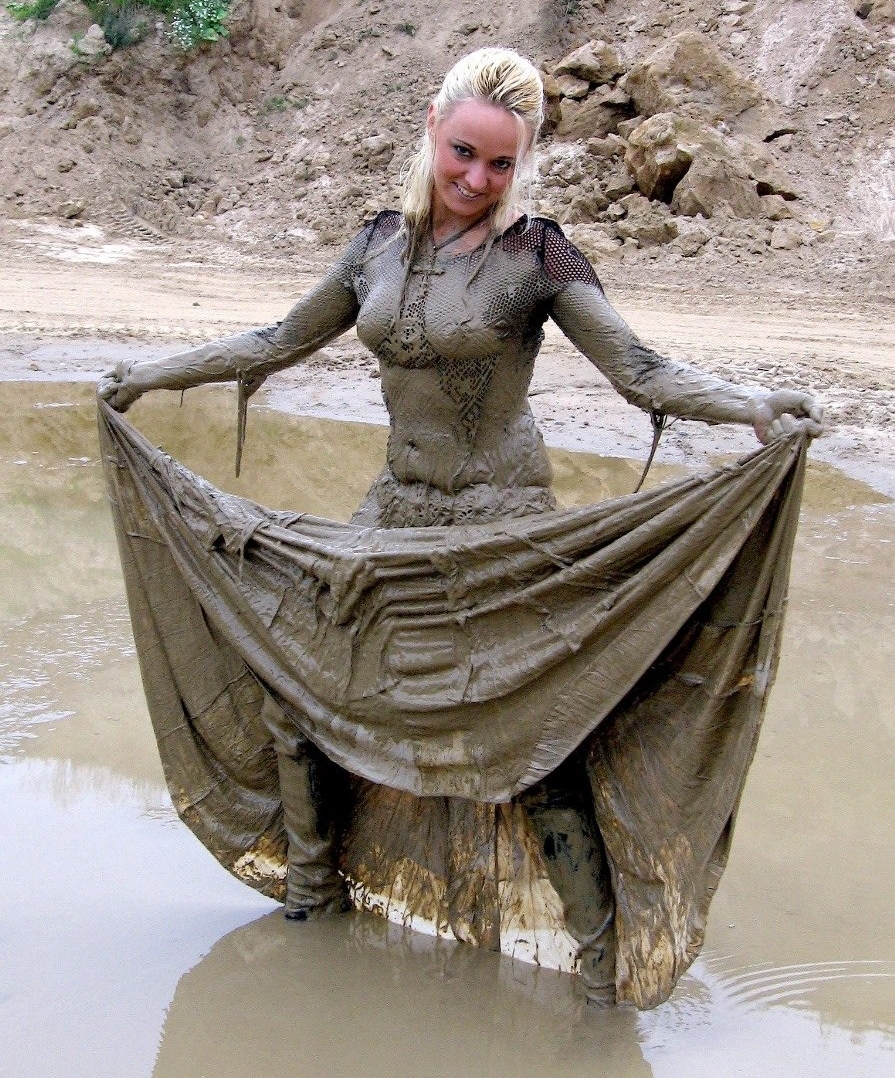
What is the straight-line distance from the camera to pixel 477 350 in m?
2.74

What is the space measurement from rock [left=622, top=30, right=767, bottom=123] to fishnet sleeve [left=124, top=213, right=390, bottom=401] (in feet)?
37.2

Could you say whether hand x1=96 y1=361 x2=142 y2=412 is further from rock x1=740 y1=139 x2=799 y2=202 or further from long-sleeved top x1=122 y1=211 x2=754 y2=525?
rock x1=740 y1=139 x2=799 y2=202

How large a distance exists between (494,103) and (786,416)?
2.83ft

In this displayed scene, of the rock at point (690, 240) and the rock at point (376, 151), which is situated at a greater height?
the rock at point (376, 151)

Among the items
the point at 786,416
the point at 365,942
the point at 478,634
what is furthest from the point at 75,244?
the point at 786,416

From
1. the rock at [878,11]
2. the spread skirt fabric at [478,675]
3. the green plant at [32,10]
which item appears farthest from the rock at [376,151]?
the spread skirt fabric at [478,675]

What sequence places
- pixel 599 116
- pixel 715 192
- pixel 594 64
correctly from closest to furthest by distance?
pixel 715 192, pixel 599 116, pixel 594 64

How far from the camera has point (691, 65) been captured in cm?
1362

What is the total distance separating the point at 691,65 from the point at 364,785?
1214 centimetres

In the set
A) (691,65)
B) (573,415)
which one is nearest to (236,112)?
(691,65)

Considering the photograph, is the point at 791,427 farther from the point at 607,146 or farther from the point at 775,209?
the point at 607,146

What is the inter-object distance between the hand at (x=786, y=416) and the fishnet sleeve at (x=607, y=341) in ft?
0.62

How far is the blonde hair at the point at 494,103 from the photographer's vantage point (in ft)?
8.41

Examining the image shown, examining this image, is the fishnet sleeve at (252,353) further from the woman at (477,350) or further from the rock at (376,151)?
the rock at (376,151)
